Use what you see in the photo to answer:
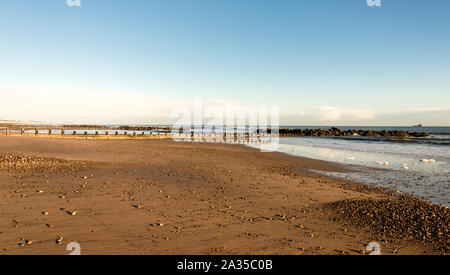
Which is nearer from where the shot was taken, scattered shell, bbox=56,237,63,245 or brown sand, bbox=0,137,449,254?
scattered shell, bbox=56,237,63,245

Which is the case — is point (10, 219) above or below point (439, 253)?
above

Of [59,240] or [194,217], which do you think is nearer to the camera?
[59,240]

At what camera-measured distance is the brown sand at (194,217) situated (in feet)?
21.3

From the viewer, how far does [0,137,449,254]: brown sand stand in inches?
256

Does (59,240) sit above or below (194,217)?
above

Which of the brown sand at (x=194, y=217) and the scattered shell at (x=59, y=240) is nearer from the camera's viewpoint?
the scattered shell at (x=59, y=240)

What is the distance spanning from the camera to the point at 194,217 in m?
8.48
